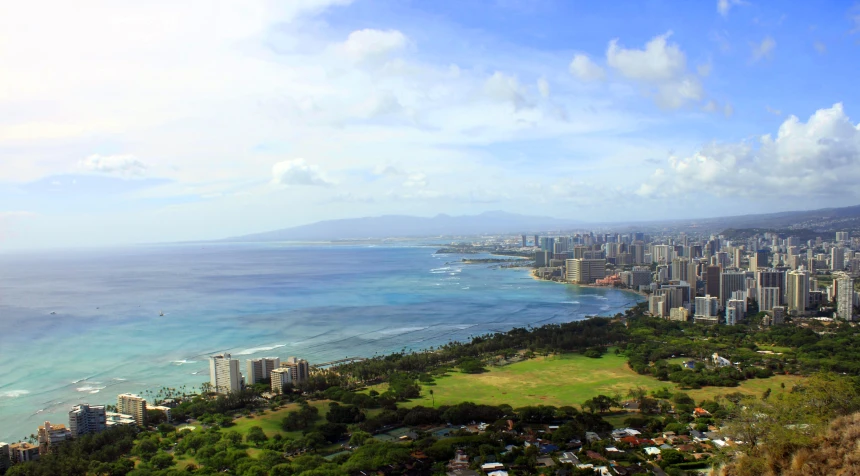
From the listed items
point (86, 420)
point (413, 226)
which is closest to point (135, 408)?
point (86, 420)

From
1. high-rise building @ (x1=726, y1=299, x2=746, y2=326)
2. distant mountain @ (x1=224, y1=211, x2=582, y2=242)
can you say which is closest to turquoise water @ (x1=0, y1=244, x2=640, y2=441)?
high-rise building @ (x1=726, y1=299, x2=746, y2=326)

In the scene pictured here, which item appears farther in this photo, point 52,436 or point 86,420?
point 86,420

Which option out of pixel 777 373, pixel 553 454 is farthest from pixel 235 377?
pixel 777 373

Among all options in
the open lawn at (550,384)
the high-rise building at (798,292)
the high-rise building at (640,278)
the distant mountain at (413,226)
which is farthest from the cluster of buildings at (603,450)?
the distant mountain at (413,226)

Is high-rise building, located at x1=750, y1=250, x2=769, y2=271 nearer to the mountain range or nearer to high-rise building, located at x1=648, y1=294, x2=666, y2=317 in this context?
high-rise building, located at x1=648, y1=294, x2=666, y2=317

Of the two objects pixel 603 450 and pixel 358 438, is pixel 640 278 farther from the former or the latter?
pixel 358 438

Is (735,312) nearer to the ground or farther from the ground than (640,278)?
nearer to the ground

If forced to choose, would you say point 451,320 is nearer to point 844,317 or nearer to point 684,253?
point 844,317
